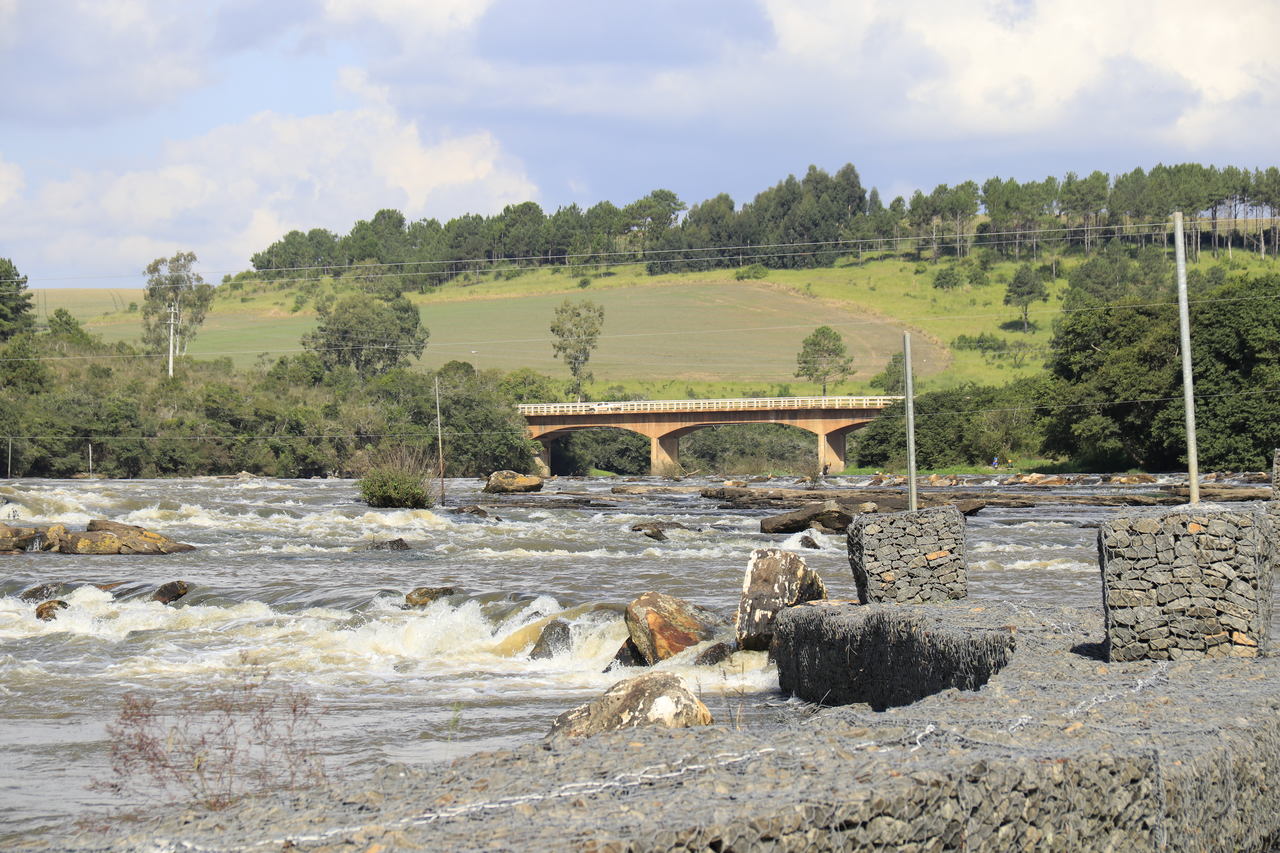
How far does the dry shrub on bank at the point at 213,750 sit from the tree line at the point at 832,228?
505ft

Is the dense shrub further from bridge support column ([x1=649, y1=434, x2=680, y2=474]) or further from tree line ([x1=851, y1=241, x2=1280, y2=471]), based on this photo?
bridge support column ([x1=649, y1=434, x2=680, y2=474])

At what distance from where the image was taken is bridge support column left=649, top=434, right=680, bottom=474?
319 feet

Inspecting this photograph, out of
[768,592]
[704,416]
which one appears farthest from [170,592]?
[704,416]

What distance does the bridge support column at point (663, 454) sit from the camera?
319ft

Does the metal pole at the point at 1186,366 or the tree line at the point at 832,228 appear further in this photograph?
the tree line at the point at 832,228

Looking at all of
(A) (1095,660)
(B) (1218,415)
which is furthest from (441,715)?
(B) (1218,415)

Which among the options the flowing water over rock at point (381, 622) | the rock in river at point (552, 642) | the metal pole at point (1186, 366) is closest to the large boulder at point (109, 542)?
the flowing water over rock at point (381, 622)

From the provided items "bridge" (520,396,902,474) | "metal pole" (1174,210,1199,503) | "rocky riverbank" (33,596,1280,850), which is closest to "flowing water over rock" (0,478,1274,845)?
"rocky riverbank" (33,596,1280,850)

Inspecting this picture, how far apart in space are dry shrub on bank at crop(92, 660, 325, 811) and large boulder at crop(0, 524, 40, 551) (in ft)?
60.8

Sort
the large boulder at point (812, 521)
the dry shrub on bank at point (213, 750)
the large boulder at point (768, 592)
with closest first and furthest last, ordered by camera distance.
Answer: the dry shrub on bank at point (213, 750) → the large boulder at point (768, 592) → the large boulder at point (812, 521)

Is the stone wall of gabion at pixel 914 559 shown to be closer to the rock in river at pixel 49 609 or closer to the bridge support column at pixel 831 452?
the rock in river at pixel 49 609

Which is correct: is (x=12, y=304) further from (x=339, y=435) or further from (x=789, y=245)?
(x=789, y=245)

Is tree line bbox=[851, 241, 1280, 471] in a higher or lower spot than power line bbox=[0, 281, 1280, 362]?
lower

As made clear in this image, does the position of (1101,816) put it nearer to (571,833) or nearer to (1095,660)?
(571,833)
